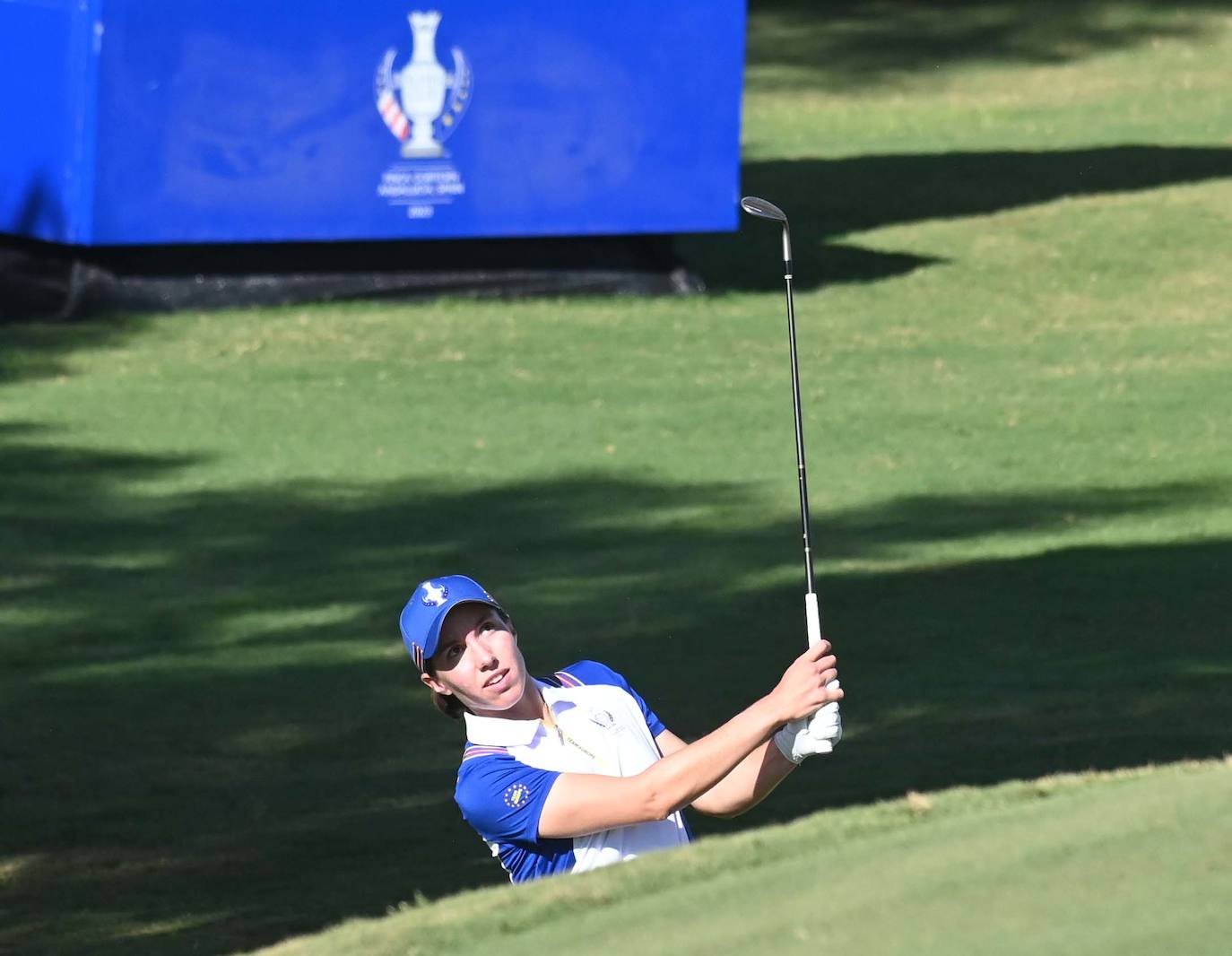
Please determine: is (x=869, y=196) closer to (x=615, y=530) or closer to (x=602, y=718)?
(x=615, y=530)

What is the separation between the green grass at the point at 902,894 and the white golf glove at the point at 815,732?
0.69 ft

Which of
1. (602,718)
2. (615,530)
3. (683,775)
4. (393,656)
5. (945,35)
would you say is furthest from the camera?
(945,35)

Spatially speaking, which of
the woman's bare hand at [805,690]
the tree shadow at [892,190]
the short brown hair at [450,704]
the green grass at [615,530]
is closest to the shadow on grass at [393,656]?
the green grass at [615,530]

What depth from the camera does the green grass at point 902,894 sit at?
151 inches

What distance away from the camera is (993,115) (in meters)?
28.3

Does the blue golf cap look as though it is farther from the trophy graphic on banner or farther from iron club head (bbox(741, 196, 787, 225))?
the trophy graphic on banner

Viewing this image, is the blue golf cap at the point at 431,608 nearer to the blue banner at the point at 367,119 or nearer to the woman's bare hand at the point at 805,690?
the woman's bare hand at the point at 805,690

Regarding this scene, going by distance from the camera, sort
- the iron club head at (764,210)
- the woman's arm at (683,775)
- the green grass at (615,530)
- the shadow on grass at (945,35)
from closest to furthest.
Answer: the woman's arm at (683,775) < the iron club head at (764,210) < the green grass at (615,530) < the shadow on grass at (945,35)

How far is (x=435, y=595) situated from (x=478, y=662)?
162 mm

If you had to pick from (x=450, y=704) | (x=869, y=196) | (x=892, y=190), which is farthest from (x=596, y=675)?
(x=892, y=190)

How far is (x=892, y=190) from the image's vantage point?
78.8ft

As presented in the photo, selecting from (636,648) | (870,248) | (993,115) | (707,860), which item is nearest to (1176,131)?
(993,115)

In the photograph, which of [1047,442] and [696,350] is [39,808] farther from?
[696,350]

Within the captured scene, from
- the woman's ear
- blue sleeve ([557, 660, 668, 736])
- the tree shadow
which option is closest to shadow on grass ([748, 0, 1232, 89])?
the tree shadow
